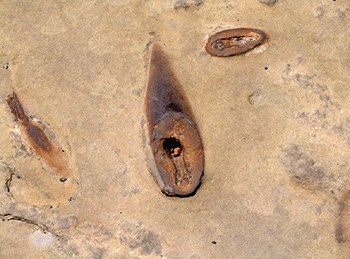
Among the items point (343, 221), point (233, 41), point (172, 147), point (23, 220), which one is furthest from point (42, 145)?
point (343, 221)

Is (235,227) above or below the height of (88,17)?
below

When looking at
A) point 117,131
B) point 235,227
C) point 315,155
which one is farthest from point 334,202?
point 117,131

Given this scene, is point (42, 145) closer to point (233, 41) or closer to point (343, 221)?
point (233, 41)

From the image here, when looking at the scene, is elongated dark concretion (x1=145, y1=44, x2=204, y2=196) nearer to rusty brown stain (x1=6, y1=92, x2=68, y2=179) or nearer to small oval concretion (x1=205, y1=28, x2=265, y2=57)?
small oval concretion (x1=205, y1=28, x2=265, y2=57)

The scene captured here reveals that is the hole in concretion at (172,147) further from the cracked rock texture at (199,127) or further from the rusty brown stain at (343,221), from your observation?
the rusty brown stain at (343,221)

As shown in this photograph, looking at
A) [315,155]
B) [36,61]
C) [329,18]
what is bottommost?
[315,155]

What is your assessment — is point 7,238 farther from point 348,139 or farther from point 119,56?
point 348,139

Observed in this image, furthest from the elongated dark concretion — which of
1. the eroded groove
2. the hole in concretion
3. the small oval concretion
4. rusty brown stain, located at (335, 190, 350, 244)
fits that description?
rusty brown stain, located at (335, 190, 350, 244)
